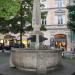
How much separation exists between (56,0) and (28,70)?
1396 inches

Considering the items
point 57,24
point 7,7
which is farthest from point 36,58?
point 57,24

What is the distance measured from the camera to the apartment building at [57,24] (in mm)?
52500

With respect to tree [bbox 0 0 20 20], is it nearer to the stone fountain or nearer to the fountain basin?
the stone fountain

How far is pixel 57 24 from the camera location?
5316cm

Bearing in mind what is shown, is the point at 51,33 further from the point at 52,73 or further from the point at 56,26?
the point at 52,73

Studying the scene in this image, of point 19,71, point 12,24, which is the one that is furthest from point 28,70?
point 12,24

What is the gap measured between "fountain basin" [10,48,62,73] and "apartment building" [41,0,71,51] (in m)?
33.6

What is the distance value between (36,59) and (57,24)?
117 ft

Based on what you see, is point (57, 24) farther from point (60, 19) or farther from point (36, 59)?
point (36, 59)

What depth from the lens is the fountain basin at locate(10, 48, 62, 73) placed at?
1755 cm

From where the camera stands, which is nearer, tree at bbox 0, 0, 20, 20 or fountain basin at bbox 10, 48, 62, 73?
fountain basin at bbox 10, 48, 62, 73

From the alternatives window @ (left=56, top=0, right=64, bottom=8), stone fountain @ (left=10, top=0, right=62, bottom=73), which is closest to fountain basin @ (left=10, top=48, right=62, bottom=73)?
stone fountain @ (left=10, top=0, right=62, bottom=73)

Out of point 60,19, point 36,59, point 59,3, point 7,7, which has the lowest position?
point 36,59

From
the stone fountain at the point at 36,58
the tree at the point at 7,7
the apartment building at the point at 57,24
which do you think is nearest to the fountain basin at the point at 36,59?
the stone fountain at the point at 36,58
